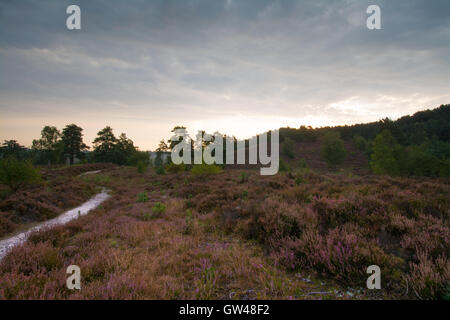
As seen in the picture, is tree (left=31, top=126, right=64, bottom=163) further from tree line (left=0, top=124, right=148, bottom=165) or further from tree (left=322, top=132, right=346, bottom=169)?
tree (left=322, top=132, right=346, bottom=169)

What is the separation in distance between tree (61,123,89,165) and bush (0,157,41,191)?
51.5 metres

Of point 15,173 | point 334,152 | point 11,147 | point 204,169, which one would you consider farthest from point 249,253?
point 11,147

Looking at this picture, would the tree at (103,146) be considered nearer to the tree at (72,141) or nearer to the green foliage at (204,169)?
the tree at (72,141)

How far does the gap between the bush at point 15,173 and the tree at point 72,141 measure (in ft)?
169

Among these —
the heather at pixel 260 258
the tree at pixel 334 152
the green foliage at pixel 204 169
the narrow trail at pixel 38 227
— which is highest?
the tree at pixel 334 152

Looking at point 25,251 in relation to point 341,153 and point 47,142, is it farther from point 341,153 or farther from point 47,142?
point 47,142

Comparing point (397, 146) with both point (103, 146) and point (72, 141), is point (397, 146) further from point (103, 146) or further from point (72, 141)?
point (72, 141)

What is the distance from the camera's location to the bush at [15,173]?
Answer: 14.0 metres

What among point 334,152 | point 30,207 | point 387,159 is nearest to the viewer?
point 30,207

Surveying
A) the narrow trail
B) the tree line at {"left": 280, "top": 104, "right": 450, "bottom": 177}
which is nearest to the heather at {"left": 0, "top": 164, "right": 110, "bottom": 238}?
the narrow trail

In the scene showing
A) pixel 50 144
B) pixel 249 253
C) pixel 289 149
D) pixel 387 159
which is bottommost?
pixel 249 253

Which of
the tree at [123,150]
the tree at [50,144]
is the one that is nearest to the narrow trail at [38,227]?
the tree at [123,150]

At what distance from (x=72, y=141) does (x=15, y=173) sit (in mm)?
53135

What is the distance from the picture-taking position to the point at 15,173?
14.3 metres
